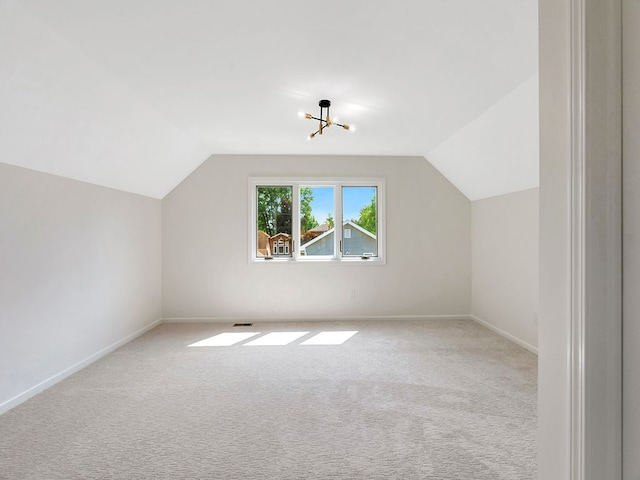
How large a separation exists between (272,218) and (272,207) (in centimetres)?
17

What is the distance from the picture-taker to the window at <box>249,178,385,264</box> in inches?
197

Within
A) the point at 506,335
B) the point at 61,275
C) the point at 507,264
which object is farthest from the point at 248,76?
the point at 506,335

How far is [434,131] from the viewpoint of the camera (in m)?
3.81

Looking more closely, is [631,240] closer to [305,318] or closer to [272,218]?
[305,318]

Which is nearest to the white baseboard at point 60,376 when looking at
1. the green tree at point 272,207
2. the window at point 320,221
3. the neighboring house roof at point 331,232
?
the window at point 320,221

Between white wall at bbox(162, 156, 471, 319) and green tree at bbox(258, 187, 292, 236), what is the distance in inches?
9.9

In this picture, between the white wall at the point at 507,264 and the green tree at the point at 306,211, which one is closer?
the white wall at the point at 507,264

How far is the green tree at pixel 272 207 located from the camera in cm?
502

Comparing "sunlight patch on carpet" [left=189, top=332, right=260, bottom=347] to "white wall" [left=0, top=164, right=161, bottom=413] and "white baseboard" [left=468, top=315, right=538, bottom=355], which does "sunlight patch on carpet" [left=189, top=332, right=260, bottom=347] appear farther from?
"white baseboard" [left=468, top=315, right=538, bottom=355]

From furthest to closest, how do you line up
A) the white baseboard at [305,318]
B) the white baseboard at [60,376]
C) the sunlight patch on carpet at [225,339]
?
1. the white baseboard at [305,318]
2. the sunlight patch on carpet at [225,339]
3. the white baseboard at [60,376]

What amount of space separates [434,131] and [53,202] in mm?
3882

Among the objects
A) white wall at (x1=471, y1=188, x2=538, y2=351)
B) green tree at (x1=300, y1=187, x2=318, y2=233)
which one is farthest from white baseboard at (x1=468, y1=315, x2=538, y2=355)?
green tree at (x1=300, y1=187, x2=318, y2=233)

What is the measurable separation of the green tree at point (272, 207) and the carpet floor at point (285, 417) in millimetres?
1991

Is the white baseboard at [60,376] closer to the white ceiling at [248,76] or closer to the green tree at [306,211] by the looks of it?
the white ceiling at [248,76]
